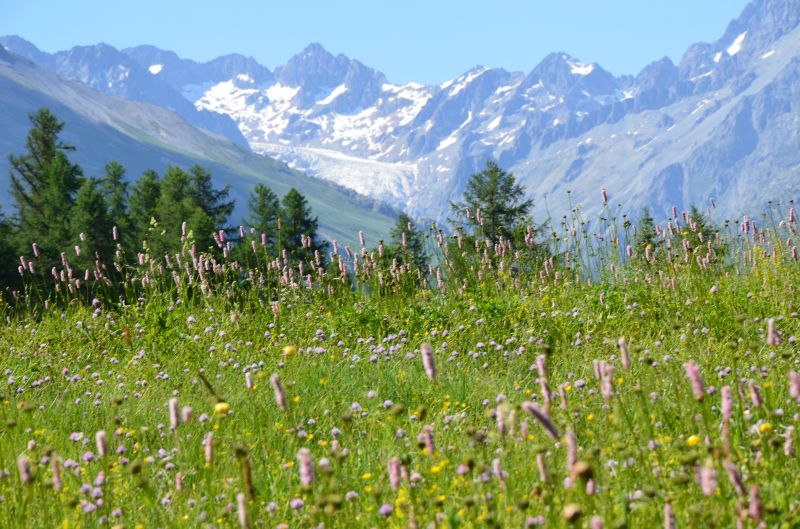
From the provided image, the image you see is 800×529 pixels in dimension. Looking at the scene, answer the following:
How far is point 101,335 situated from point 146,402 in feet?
11.0

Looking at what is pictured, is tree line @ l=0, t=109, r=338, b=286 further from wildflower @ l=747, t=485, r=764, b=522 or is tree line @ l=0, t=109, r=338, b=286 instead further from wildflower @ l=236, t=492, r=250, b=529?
wildflower @ l=747, t=485, r=764, b=522

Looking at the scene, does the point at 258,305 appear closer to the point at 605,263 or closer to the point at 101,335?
the point at 101,335

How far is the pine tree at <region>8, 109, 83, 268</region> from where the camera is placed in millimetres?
52188

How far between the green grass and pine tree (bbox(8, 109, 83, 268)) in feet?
130

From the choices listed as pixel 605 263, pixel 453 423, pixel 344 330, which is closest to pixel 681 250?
pixel 605 263

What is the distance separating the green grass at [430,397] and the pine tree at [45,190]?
3949 centimetres

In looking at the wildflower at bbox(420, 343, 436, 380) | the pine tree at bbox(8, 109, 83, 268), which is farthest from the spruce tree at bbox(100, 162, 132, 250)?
the wildflower at bbox(420, 343, 436, 380)

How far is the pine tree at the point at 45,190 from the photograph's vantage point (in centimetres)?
5219

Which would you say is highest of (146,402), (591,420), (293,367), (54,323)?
(591,420)

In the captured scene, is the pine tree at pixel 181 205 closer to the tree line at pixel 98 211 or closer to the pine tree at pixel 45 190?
the tree line at pixel 98 211

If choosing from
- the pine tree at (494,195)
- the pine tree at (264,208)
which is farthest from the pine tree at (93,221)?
the pine tree at (494,195)

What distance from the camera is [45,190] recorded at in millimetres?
56844

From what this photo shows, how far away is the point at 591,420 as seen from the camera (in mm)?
5238

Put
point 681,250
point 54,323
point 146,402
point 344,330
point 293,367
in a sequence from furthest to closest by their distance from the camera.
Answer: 1. point 681,250
2. point 54,323
3. point 344,330
4. point 293,367
5. point 146,402
